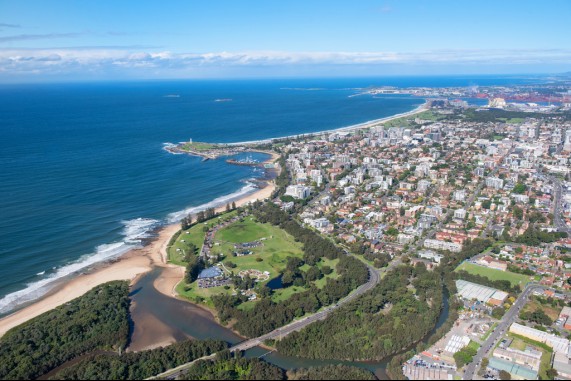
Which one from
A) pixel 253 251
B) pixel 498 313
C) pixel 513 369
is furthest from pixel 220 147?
pixel 513 369

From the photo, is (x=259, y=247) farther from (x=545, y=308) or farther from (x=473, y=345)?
(x=545, y=308)

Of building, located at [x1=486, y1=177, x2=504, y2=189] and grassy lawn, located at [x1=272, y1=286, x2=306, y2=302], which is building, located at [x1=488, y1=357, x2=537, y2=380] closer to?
grassy lawn, located at [x1=272, y1=286, x2=306, y2=302]

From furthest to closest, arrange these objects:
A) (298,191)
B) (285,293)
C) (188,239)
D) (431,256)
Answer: (298,191)
(188,239)
(431,256)
(285,293)

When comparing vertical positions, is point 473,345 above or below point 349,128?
below

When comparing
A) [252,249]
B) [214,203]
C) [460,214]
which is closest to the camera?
[252,249]

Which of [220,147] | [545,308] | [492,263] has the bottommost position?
[545,308]

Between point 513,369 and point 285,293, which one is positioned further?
point 285,293

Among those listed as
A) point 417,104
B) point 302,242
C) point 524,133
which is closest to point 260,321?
point 302,242
